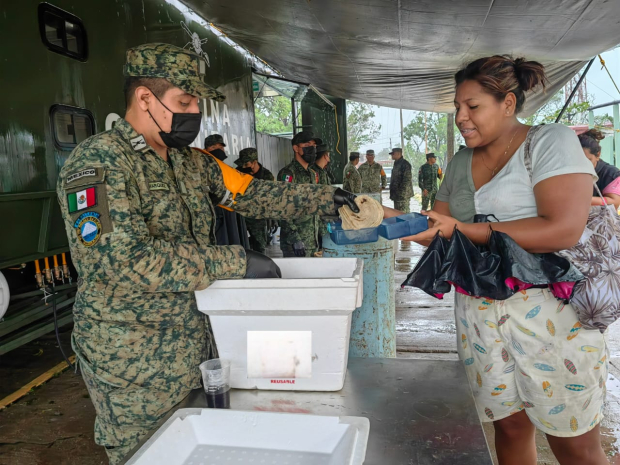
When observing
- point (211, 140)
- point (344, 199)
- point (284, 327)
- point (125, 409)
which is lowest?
point (125, 409)

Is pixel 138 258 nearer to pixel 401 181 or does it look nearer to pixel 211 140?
pixel 211 140

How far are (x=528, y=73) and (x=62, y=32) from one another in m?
2.84

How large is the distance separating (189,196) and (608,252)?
1.40 meters

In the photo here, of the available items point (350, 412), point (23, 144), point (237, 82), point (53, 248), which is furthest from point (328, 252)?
point (237, 82)

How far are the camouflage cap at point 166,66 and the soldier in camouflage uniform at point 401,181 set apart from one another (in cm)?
1018

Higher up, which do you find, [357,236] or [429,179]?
[429,179]

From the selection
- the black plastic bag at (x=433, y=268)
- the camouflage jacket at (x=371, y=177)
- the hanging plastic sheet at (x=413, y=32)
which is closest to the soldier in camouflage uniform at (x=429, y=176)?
the camouflage jacket at (x=371, y=177)

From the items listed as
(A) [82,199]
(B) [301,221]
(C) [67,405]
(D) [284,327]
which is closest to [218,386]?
(D) [284,327]

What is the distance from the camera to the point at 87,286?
4.55 ft

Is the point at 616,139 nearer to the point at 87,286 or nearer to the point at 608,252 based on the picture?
the point at 608,252

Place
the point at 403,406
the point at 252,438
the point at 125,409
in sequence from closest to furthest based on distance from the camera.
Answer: the point at 252,438, the point at 403,406, the point at 125,409

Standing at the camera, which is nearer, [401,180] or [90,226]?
[90,226]

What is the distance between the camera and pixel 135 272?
1.24m

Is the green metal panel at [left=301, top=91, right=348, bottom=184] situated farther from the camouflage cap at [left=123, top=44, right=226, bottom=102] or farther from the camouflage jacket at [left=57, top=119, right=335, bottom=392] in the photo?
the camouflage jacket at [left=57, top=119, right=335, bottom=392]
